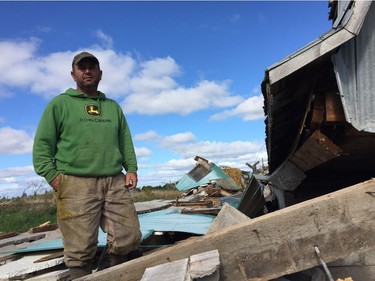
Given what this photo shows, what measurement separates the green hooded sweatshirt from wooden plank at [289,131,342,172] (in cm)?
237

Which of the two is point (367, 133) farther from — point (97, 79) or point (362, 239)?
point (97, 79)

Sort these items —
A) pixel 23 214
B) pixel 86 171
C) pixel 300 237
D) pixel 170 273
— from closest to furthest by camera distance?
pixel 170 273 < pixel 300 237 < pixel 86 171 < pixel 23 214

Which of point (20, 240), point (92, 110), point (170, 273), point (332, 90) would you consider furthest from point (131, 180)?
point (20, 240)

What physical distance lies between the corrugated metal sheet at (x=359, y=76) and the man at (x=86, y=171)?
2.55m

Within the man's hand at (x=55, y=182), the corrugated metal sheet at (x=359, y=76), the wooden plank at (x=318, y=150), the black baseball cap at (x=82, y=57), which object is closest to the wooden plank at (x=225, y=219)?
the wooden plank at (x=318, y=150)

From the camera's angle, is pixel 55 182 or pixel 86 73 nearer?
pixel 55 182

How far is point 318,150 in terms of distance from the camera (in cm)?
445

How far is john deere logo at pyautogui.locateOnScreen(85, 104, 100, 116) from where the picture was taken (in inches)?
139

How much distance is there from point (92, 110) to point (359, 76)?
308 centimetres

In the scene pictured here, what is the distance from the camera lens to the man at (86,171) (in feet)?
10.6

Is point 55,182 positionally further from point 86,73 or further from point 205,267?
point 205,267

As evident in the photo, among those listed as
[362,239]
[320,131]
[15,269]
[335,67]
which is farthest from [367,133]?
[15,269]

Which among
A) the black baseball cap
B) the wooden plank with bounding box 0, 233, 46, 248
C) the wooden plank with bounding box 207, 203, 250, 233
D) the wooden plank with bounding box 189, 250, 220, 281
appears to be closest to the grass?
the wooden plank with bounding box 0, 233, 46, 248

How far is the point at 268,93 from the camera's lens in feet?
13.5
